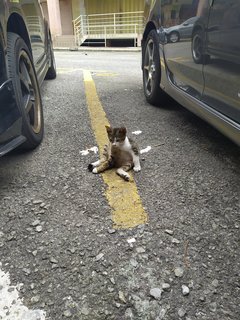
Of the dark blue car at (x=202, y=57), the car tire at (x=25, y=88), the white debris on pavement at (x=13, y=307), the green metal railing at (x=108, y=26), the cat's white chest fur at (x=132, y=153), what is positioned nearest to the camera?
the white debris on pavement at (x=13, y=307)

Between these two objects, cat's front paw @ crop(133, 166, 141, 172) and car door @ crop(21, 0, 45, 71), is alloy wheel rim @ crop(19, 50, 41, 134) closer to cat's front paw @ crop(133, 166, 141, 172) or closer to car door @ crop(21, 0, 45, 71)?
car door @ crop(21, 0, 45, 71)

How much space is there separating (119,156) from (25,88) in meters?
1.01

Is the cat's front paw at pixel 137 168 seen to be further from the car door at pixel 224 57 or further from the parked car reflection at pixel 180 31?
the parked car reflection at pixel 180 31

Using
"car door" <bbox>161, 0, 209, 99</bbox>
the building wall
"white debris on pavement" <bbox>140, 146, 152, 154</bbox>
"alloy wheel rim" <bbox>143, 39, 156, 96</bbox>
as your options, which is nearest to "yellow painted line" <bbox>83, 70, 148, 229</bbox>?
"white debris on pavement" <bbox>140, 146, 152, 154</bbox>

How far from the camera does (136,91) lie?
14.4 ft

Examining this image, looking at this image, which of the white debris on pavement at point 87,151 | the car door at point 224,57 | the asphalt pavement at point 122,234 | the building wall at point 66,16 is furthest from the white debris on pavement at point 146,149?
the building wall at point 66,16

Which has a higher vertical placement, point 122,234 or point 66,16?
point 66,16

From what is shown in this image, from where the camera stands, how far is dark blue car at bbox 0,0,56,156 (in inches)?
74.2

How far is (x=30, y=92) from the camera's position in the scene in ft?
8.40

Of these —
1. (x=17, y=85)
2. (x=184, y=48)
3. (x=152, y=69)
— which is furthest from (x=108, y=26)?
(x=17, y=85)

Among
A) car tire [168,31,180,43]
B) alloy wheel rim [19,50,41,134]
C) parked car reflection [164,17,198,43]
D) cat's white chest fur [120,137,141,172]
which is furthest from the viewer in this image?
car tire [168,31,180,43]

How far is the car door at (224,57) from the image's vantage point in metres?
1.70

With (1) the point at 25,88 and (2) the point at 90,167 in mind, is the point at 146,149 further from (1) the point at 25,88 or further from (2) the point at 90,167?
(1) the point at 25,88

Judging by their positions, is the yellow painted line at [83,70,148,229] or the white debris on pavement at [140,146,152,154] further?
the white debris on pavement at [140,146,152,154]
